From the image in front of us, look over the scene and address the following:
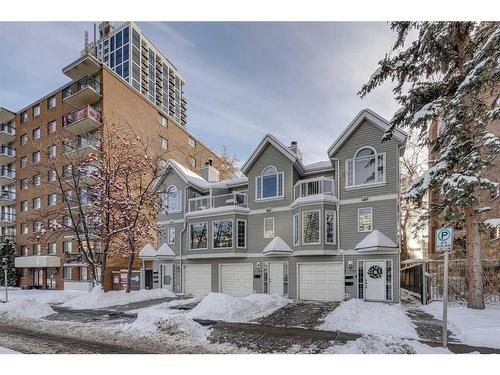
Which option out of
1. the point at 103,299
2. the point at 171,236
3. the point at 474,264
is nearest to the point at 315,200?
the point at 474,264

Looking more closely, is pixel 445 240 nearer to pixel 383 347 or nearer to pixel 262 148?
pixel 383 347

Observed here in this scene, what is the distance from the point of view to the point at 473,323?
6965 mm

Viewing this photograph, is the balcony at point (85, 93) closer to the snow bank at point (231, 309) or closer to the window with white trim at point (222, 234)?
the window with white trim at point (222, 234)

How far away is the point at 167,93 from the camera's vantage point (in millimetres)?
10070

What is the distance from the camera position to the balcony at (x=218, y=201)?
1432 cm

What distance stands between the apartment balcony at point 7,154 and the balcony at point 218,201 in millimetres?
15509

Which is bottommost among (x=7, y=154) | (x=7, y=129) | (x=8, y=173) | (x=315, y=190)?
(x=315, y=190)

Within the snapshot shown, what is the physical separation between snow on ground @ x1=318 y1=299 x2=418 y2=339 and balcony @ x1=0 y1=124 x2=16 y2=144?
2400 cm

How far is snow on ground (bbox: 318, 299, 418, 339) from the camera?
6.66 meters

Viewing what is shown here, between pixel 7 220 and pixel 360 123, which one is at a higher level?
pixel 360 123

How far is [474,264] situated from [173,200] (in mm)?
11975

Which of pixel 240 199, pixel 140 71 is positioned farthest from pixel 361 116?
pixel 140 71

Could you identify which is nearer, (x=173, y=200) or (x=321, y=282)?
(x=321, y=282)

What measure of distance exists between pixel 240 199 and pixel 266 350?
926cm
